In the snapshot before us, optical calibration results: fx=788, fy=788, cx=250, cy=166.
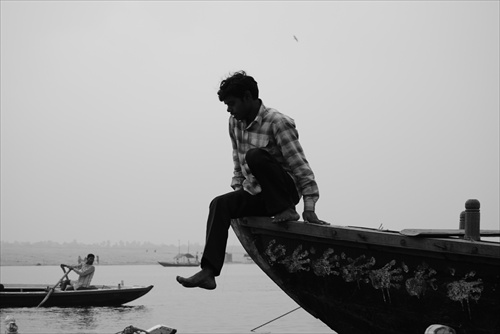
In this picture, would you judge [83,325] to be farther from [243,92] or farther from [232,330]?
[243,92]

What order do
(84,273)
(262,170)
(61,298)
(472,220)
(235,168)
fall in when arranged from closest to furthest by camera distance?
(472,220), (262,170), (235,168), (84,273), (61,298)

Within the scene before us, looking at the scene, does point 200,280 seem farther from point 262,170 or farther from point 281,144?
point 281,144

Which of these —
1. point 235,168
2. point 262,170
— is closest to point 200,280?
point 262,170

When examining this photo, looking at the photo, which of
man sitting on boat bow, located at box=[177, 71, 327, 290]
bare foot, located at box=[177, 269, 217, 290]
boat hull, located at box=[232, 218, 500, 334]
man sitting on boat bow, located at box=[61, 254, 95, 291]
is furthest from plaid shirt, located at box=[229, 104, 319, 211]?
man sitting on boat bow, located at box=[61, 254, 95, 291]

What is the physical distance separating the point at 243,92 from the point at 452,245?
63.3 inches

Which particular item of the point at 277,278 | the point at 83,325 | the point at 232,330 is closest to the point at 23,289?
the point at 83,325

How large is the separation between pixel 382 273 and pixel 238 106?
1.38 m

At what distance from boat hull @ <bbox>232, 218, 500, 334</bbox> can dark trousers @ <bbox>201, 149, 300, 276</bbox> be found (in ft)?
0.44

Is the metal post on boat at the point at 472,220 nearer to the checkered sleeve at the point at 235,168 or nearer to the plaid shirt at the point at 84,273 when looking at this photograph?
the checkered sleeve at the point at 235,168

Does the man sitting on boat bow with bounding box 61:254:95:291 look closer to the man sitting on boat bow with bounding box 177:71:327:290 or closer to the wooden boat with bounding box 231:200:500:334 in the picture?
the wooden boat with bounding box 231:200:500:334

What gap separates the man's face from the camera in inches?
198

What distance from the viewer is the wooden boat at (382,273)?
448 centimetres

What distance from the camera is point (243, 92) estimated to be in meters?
5.03

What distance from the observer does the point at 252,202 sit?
17.1 feet
